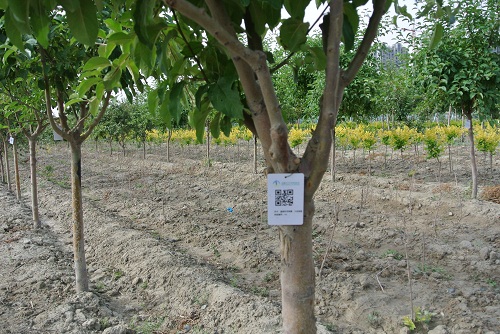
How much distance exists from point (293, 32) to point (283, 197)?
0.53m

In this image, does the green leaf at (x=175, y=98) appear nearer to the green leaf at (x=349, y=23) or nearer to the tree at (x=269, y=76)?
the tree at (x=269, y=76)

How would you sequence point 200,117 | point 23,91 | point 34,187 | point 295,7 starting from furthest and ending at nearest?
point 34,187 → point 23,91 → point 200,117 → point 295,7

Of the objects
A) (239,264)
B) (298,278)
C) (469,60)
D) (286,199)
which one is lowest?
(239,264)

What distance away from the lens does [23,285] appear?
457cm

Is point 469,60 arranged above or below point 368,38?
above

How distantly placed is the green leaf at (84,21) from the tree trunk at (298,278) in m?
0.85

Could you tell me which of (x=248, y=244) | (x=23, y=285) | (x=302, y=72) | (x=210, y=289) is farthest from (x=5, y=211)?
(x=302, y=72)

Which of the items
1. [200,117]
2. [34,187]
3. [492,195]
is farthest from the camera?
[492,195]

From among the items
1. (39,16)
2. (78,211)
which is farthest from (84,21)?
(78,211)

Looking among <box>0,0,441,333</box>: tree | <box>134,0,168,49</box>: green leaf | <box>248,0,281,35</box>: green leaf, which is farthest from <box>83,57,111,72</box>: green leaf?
<box>248,0,281,35</box>: green leaf

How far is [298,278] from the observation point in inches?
57.7

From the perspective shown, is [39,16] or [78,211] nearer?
[39,16]

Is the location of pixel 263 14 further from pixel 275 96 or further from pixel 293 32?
pixel 275 96

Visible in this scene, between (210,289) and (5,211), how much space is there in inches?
232
